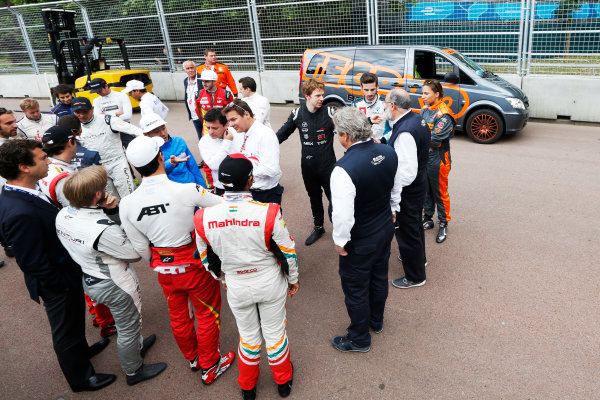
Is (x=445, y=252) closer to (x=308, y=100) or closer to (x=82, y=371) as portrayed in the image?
(x=308, y=100)

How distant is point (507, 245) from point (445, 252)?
2.44 feet

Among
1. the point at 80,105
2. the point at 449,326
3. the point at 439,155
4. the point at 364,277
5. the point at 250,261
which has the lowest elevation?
the point at 449,326

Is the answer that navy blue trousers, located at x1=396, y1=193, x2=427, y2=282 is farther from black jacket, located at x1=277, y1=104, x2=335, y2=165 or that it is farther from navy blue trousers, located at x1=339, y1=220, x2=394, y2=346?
black jacket, located at x1=277, y1=104, x2=335, y2=165

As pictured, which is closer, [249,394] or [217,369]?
[249,394]

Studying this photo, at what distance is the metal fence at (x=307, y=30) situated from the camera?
31.6ft

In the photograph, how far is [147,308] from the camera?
436 centimetres

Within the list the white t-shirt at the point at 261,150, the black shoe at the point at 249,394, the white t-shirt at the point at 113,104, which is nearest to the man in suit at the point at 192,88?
the white t-shirt at the point at 113,104

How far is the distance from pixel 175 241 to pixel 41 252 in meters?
0.94

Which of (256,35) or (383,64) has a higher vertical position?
(256,35)

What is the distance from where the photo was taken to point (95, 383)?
3.34 m

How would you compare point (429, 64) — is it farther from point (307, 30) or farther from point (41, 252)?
point (41, 252)

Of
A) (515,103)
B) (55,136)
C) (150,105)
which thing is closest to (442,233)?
(55,136)

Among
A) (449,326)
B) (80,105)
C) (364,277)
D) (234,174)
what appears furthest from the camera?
(80,105)

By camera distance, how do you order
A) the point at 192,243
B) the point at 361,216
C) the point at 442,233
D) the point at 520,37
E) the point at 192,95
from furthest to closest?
the point at 520,37
the point at 192,95
the point at 442,233
the point at 361,216
the point at 192,243
